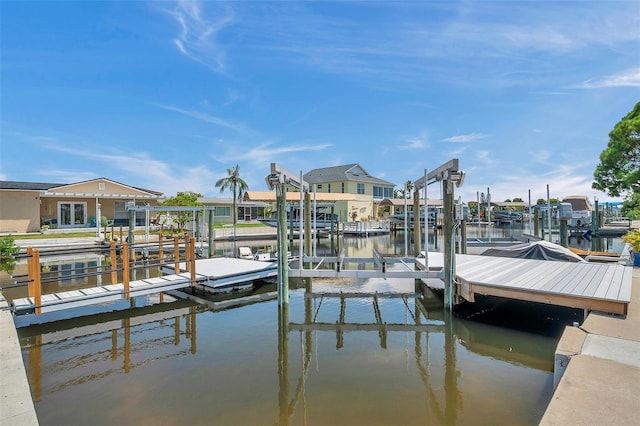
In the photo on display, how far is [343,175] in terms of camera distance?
1774 inches

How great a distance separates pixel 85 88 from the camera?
711 inches

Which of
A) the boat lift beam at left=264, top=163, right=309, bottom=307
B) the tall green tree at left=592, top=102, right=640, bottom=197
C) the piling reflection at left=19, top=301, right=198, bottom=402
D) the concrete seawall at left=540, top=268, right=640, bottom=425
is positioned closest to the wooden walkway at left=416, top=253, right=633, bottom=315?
the concrete seawall at left=540, top=268, right=640, bottom=425

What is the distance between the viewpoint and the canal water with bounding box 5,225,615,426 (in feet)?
13.6

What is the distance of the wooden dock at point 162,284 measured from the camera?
7.13m

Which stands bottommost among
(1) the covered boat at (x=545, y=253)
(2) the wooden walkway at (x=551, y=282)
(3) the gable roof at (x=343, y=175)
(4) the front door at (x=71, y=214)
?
(2) the wooden walkway at (x=551, y=282)

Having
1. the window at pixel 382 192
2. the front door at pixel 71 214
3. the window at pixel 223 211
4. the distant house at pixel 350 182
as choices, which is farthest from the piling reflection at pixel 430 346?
the window at pixel 382 192

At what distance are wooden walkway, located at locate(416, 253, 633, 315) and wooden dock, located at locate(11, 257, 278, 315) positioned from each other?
5.44 meters

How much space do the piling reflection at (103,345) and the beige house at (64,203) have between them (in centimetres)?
1993

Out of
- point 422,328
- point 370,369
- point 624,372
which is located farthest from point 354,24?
point 624,372

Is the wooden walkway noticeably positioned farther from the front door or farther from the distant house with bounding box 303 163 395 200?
the distant house with bounding box 303 163 395 200

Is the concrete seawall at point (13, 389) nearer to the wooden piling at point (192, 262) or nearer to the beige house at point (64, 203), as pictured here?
the wooden piling at point (192, 262)

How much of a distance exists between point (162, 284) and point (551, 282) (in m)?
8.76

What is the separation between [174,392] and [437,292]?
732 cm

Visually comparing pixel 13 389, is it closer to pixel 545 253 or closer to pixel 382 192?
pixel 545 253
